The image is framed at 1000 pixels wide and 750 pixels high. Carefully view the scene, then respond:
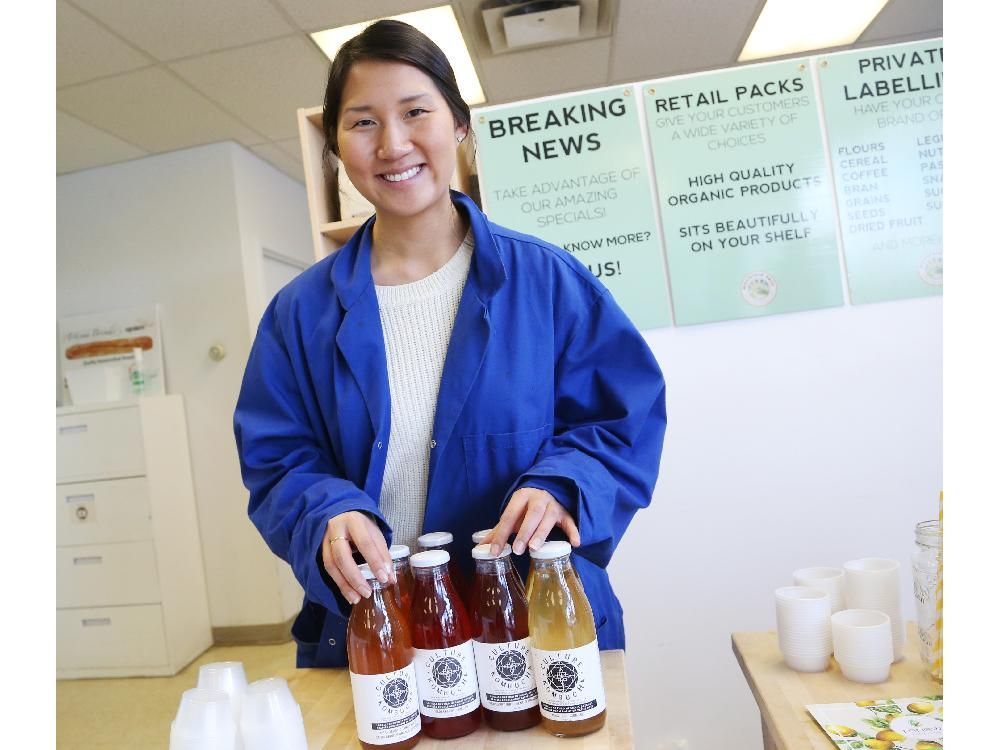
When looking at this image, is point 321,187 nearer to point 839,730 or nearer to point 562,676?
point 562,676

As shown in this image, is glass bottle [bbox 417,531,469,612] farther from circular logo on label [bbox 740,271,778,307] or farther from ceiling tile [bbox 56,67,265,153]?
ceiling tile [bbox 56,67,265,153]

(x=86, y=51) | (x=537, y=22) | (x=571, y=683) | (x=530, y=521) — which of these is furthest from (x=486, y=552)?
(x=86, y=51)

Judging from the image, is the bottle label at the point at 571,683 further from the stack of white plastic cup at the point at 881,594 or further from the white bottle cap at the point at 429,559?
the stack of white plastic cup at the point at 881,594

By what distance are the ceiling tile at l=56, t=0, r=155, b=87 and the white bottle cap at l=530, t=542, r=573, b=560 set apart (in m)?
2.91

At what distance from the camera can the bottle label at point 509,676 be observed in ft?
2.53

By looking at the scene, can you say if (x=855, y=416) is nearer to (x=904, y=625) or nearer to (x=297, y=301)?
(x=904, y=625)

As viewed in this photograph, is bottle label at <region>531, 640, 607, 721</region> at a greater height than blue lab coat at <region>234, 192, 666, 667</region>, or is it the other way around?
blue lab coat at <region>234, 192, 666, 667</region>

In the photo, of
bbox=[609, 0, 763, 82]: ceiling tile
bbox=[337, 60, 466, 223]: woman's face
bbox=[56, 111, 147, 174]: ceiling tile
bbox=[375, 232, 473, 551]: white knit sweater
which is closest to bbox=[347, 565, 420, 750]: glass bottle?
bbox=[375, 232, 473, 551]: white knit sweater

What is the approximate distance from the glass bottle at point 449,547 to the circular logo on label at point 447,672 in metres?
0.08

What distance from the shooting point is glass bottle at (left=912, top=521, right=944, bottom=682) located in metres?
1.02

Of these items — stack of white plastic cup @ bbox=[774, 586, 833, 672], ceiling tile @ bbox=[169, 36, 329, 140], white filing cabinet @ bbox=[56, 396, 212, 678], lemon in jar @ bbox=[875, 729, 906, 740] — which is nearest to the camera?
lemon in jar @ bbox=[875, 729, 906, 740]

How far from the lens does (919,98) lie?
194 cm

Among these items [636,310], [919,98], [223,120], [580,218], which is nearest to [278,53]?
[223,120]

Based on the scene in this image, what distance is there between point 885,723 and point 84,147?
4491mm
